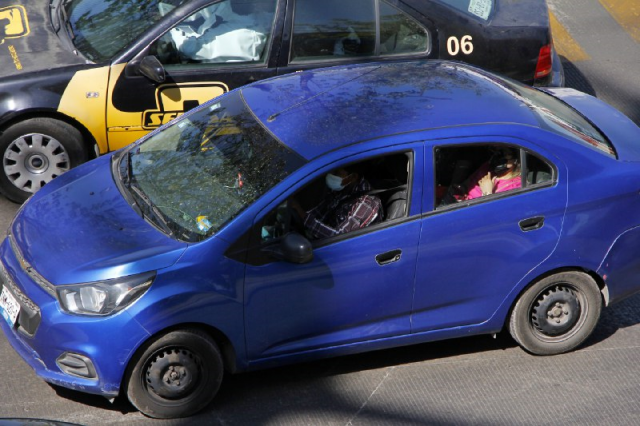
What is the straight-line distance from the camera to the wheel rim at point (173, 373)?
4.94 m

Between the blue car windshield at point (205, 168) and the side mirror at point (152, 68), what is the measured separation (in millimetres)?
1117

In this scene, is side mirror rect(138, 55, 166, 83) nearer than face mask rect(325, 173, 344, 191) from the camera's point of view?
No

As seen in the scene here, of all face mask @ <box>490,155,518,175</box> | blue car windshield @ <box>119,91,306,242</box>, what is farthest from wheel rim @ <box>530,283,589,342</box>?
blue car windshield @ <box>119,91,306,242</box>

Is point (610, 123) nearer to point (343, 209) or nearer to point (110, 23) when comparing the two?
point (343, 209)

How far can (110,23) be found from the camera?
748 centimetres

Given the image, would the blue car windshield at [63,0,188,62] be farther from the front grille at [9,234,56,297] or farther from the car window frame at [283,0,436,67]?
the front grille at [9,234,56,297]

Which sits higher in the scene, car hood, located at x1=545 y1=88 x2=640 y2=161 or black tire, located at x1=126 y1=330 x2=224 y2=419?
car hood, located at x1=545 y1=88 x2=640 y2=161

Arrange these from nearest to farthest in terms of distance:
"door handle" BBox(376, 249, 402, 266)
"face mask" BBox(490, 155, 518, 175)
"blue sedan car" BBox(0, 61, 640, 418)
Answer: "blue sedan car" BBox(0, 61, 640, 418) < "door handle" BBox(376, 249, 402, 266) < "face mask" BBox(490, 155, 518, 175)

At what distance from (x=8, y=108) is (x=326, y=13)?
2.51m

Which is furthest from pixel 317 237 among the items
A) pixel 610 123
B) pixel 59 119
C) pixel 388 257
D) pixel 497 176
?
pixel 59 119

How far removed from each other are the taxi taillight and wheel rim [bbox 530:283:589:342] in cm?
279

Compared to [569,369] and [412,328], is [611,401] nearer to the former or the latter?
[569,369]

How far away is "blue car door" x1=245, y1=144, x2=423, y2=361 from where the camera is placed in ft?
16.5

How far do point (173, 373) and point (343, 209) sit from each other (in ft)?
4.24
